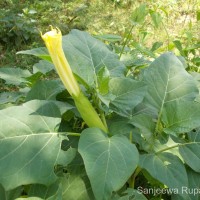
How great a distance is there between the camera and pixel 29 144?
3.23ft

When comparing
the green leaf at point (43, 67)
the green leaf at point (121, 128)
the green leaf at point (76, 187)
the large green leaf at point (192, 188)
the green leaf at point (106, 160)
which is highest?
the green leaf at point (43, 67)

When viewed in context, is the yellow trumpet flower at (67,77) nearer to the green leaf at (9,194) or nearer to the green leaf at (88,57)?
the green leaf at (88,57)

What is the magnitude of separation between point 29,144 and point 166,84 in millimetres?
535

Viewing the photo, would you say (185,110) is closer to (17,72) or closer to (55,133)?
(55,133)

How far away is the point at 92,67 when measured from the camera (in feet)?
4.09

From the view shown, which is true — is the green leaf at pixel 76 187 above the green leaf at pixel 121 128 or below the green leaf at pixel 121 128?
below

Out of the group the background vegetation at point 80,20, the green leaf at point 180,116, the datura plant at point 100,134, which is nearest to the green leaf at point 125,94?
the datura plant at point 100,134

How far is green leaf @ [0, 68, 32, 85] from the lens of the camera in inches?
53.8

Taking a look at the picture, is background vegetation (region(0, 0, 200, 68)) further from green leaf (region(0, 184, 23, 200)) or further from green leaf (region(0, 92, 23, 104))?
green leaf (region(0, 184, 23, 200))

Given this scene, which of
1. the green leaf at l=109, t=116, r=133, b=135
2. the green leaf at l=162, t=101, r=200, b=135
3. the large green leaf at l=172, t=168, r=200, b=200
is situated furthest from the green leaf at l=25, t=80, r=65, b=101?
the large green leaf at l=172, t=168, r=200, b=200

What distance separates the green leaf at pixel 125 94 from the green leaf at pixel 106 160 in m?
0.14

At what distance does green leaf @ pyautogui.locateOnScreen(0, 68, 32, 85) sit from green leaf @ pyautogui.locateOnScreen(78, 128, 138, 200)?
50cm

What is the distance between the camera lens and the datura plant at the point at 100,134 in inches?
36.3

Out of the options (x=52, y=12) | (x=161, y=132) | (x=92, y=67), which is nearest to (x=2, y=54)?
(x=52, y=12)
